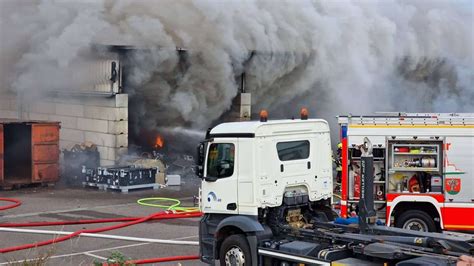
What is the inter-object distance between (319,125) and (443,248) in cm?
327

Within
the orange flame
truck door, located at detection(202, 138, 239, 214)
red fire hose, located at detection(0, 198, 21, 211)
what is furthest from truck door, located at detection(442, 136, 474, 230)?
the orange flame

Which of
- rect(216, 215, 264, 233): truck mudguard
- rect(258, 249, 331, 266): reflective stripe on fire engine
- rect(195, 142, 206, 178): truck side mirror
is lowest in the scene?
rect(258, 249, 331, 266): reflective stripe on fire engine

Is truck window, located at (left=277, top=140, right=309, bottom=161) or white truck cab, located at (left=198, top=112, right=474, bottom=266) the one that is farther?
truck window, located at (left=277, top=140, right=309, bottom=161)

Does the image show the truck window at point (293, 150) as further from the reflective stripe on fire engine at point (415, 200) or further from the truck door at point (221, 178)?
the reflective stripe on fire engine at point (415, 200)

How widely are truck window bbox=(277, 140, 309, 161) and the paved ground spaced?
284 centimetres

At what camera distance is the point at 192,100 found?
27188mm

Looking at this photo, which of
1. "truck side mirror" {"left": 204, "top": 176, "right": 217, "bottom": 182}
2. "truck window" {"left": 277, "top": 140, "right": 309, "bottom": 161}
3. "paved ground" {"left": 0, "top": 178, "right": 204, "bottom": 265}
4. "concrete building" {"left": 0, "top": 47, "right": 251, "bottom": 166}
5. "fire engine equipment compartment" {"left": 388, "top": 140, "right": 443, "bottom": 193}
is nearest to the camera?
"truck window" {"left": 277, "top": 140, "right": 309, "bottom": 161}

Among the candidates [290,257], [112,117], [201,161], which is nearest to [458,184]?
[290,257]

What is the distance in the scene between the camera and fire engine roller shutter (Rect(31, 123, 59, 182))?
2417cm

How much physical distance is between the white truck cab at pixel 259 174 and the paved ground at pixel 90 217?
1.91 m

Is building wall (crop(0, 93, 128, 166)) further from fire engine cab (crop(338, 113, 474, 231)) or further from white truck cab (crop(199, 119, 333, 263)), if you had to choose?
white truck cab (crop(199, 119, 333, 263))

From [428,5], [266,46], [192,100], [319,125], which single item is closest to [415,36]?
[428,5]

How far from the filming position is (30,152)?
79.9ft

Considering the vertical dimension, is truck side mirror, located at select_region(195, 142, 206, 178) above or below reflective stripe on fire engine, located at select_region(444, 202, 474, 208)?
above
